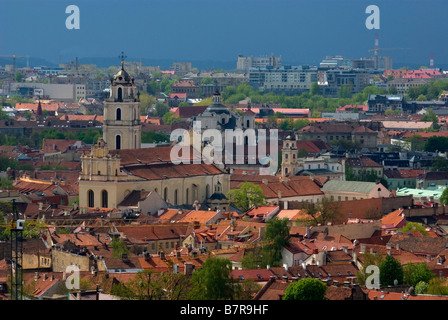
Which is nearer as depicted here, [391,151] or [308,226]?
[308,226]

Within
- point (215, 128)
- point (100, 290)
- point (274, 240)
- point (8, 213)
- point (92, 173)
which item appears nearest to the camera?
point (100, 290)

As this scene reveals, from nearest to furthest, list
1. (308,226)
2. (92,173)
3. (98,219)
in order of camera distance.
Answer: (308,226) < (98,219) < (92,173)

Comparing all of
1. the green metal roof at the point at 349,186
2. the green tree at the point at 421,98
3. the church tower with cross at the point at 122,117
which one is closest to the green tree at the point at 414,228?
the green metal roof at the point at 349,186

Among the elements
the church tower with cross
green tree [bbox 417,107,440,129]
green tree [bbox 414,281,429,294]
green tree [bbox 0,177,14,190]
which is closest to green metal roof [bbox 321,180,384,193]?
the church tower with cross

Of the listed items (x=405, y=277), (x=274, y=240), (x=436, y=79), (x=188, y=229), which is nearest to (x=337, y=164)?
(x=188, y=229)

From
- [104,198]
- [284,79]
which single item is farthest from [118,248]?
[284,79]

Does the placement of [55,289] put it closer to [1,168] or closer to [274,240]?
[274,240]

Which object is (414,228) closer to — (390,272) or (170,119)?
(390,272)
